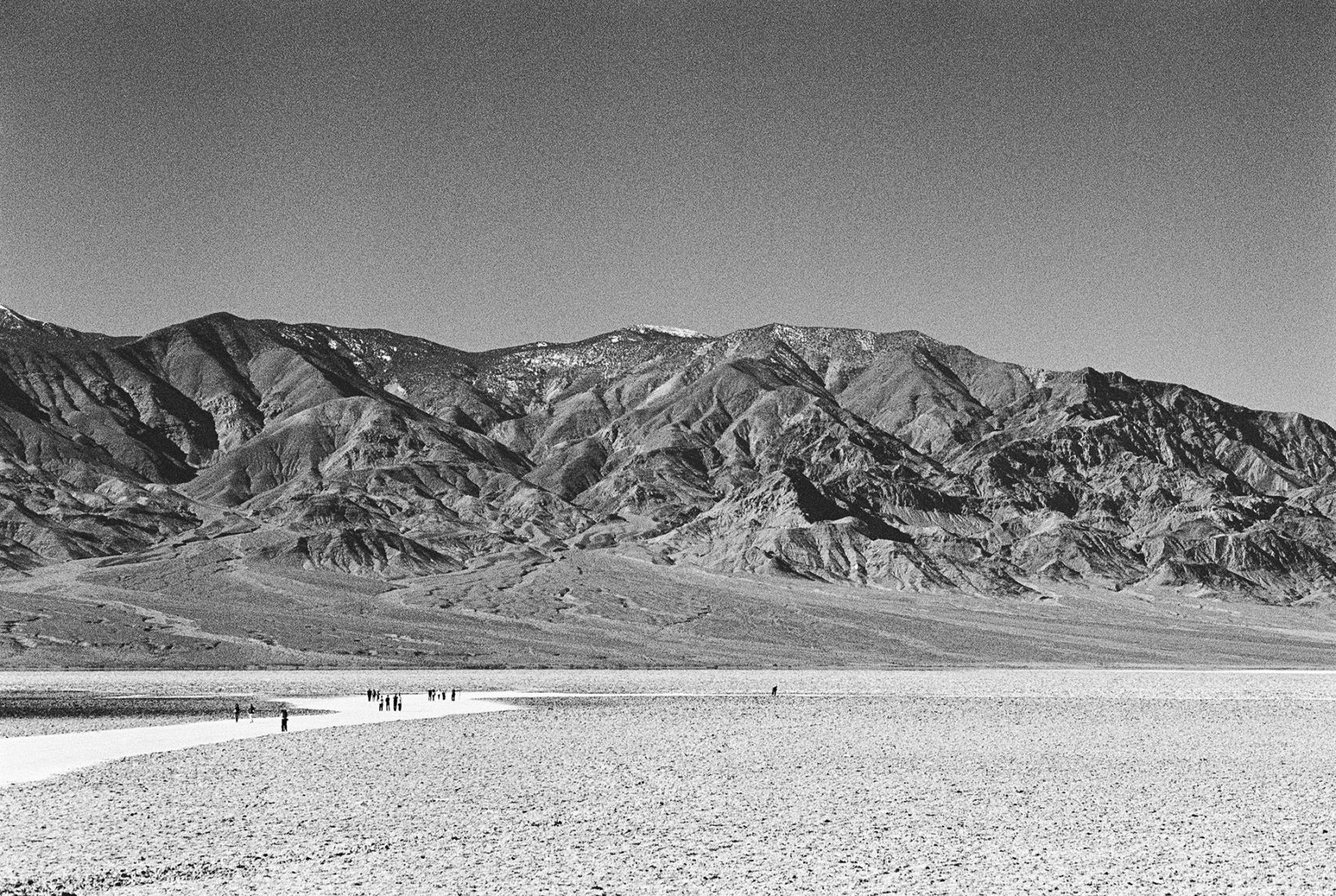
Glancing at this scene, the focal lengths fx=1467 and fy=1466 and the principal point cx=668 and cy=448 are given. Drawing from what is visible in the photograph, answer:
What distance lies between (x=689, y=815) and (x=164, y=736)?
23860mm

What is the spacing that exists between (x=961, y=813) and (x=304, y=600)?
134644 mm

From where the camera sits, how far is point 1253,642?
500 feet

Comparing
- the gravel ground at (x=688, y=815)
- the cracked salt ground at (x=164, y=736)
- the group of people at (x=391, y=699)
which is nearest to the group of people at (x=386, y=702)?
the group of people at (x=391, y=699)

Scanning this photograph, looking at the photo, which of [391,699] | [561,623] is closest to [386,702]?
[391,699]

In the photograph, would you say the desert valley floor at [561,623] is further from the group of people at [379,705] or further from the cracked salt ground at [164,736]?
the cracked salt ground at [164,736]

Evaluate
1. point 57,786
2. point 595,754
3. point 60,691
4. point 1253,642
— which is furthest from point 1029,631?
point 57,786

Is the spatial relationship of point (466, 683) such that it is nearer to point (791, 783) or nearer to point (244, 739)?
point (244, 739)

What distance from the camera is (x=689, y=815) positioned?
29.9m

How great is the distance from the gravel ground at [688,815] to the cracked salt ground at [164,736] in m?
1.66

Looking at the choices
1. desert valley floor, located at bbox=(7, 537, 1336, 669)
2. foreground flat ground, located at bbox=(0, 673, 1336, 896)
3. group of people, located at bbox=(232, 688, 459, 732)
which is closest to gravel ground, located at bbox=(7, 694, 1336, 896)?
foreground flat ground, located at bbox=(0, 673, 1336, 896)

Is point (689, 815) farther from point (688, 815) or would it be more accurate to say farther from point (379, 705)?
point (379, 705)

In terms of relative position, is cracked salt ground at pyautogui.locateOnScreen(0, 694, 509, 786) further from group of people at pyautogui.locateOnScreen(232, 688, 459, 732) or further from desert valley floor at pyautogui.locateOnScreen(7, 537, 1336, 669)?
desert valley floor at pyautogui.locateOnScreen(7, 537, 1336, 669)

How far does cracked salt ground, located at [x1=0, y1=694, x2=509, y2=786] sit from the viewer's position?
38156 millimetres

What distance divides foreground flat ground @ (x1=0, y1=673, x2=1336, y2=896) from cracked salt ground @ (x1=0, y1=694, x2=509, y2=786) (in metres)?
1.56
